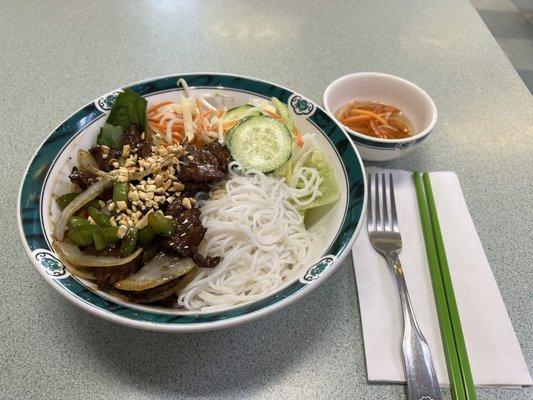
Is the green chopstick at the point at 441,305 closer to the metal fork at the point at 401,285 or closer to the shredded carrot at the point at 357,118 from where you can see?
the metal fork at the point at 401,285

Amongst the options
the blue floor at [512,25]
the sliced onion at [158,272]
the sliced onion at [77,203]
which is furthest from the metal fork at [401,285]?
the blue floor at [512,25]

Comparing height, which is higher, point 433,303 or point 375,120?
point 375,120

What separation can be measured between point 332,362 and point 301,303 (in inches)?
8.1

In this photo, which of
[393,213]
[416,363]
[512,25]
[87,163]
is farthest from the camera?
[512,25]

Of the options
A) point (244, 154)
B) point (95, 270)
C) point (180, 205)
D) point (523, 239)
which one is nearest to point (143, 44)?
point (244, 154)

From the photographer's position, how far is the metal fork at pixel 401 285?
3.57 ft

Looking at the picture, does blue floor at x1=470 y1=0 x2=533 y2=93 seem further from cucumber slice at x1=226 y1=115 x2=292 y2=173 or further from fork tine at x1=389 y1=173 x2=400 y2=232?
cucumber slice at x1=226 y1=115 x2=292 y2=173

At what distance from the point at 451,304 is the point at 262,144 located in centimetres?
81

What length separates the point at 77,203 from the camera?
1.24 meters

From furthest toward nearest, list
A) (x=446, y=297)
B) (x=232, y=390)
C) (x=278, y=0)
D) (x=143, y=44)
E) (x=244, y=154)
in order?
(x=278, y=0)
(x=143, y=44)
(x=244, y=154)
(x=446, y=297)
(x=232, y=390)

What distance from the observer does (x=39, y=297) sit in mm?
1297

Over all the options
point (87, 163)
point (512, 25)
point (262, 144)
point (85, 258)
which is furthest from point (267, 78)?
point (512, 25)

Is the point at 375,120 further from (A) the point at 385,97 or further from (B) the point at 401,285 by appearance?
(B) the point at 401,285

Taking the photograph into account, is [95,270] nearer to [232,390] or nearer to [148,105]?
[232,390]
